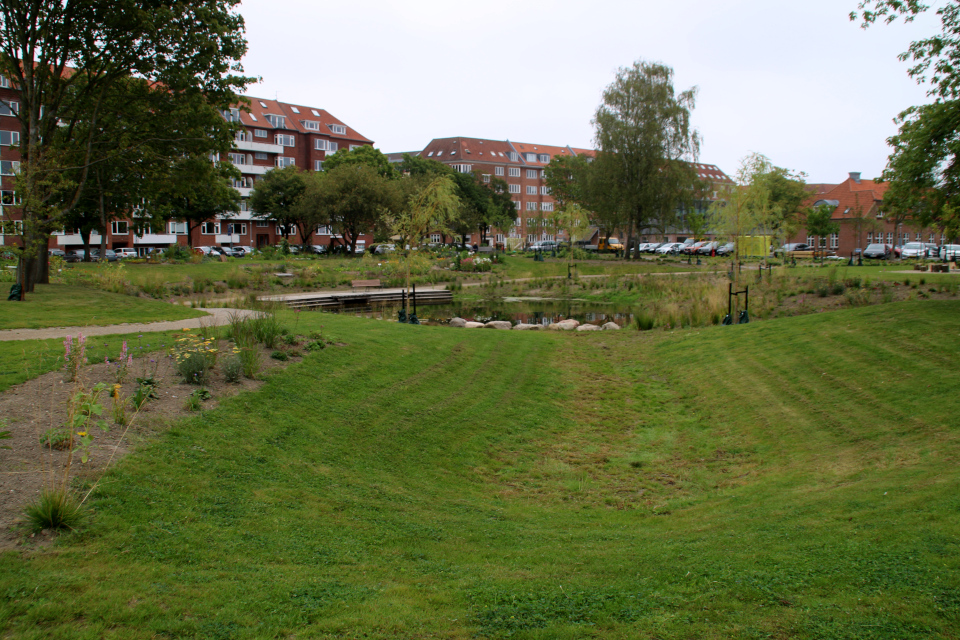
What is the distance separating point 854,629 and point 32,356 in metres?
9.99

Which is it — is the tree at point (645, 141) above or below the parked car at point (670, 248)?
above

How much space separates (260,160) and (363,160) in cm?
1764

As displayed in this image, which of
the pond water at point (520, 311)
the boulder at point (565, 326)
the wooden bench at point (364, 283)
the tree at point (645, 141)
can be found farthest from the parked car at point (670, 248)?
the boulder at point (565, 326)

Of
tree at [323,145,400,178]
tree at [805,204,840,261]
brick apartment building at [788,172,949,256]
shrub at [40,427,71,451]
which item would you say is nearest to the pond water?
shrub at [40,427,71,451]

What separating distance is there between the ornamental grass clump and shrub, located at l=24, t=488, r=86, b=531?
413cm

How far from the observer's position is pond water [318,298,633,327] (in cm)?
2686

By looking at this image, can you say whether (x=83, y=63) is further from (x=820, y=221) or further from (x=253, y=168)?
(x=253, y=168)

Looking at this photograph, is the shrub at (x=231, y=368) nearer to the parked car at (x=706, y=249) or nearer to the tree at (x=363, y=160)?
the parked car at (x=706, y=249)

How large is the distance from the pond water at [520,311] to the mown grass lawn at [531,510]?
12988 mm

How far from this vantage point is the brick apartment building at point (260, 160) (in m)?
69.8

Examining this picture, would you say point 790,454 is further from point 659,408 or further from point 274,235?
point 274,235

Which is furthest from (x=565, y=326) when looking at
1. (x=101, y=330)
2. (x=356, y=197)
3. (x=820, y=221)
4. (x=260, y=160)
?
(x=260, y=160)

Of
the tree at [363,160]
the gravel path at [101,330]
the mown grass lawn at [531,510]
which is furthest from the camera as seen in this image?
the tree at [363,160]

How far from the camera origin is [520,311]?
99.5ft
